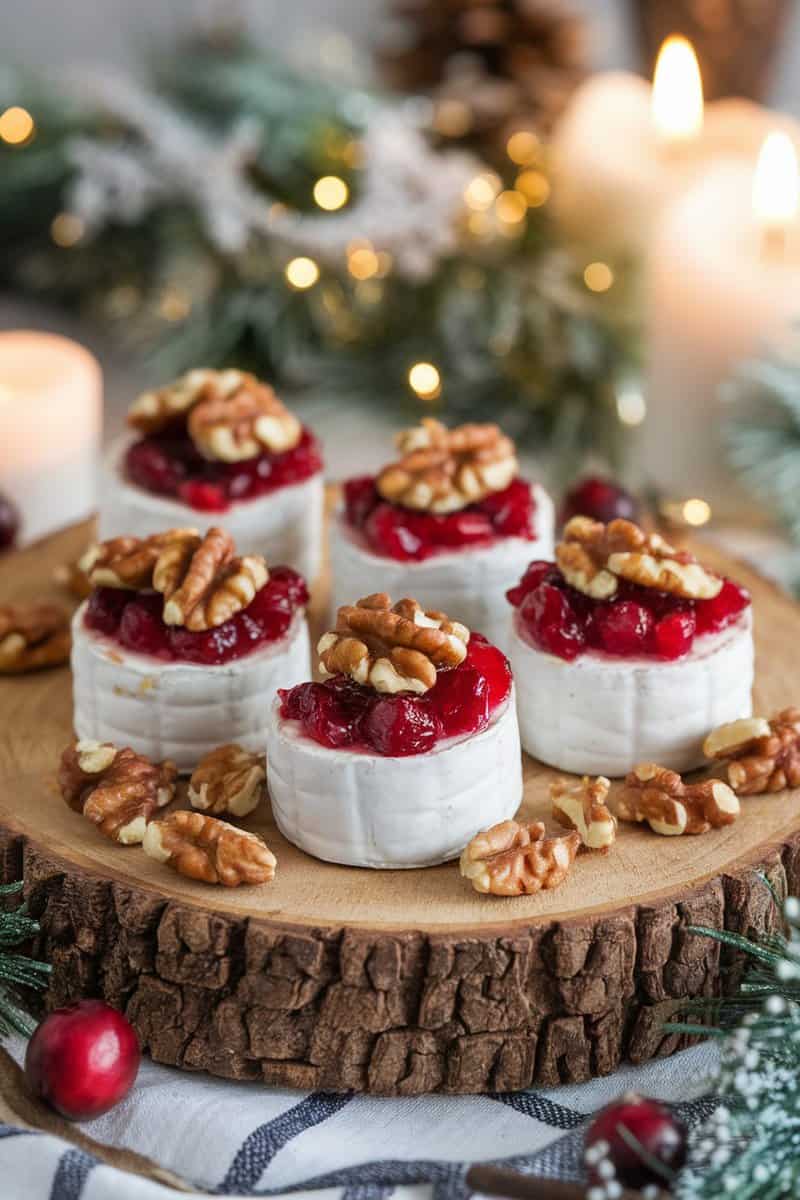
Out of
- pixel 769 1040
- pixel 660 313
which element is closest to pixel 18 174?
pixel 660 313

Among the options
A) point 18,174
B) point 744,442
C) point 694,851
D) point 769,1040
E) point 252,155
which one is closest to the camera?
point 769,1040

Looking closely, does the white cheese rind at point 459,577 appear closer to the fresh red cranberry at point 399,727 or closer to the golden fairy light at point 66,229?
the fresh red cranberry at point 399,727

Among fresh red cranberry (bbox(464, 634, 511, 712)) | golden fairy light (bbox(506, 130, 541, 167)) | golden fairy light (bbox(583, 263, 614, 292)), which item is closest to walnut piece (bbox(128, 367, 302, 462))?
fresh red cranberry (bbox(464, 634, 511, 712))

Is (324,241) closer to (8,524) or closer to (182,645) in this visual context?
(8,524)

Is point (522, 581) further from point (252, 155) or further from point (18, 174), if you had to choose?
point (18, 174)

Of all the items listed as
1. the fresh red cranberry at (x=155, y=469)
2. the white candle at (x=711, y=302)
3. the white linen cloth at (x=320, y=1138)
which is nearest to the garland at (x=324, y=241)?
the white candle at (x=711, y=302)

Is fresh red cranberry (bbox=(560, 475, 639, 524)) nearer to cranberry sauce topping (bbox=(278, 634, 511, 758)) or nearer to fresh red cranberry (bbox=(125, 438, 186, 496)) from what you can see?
fresh red cranberry (bbox=(125, 438, 186, 496))
